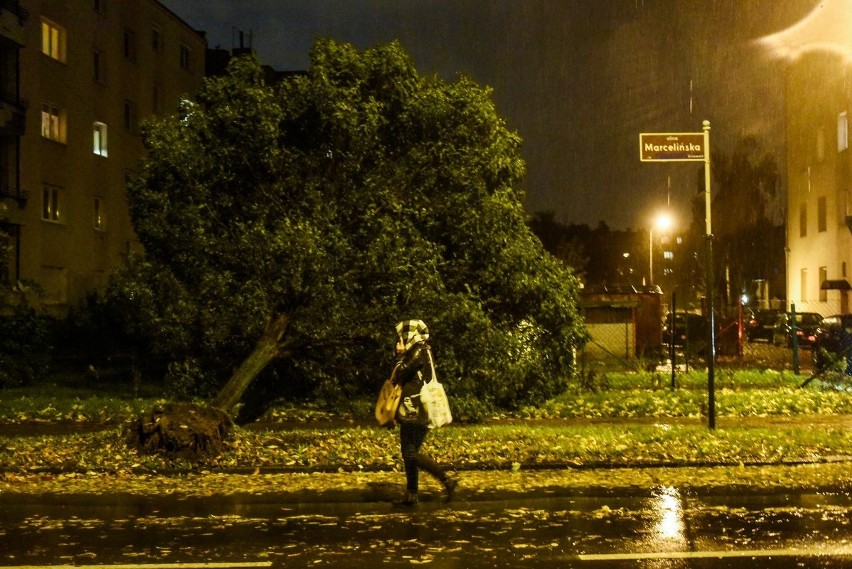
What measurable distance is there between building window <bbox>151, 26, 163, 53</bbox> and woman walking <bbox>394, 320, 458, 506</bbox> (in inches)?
1239

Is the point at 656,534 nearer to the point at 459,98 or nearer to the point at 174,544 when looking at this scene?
the point at 174,544

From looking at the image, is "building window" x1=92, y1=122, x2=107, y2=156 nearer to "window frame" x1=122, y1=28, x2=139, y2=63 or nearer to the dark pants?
"window frame" x1=122, y1=28, x2=139, y2=63

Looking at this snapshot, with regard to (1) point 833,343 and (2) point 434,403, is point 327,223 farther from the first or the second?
(1) point 833,343

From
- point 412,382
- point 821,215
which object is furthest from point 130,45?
point 821,215

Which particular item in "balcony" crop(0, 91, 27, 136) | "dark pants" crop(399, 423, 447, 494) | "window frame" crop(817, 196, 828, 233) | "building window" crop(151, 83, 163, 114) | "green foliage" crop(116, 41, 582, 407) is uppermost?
"building window" crop(151, 83, 163, 114)

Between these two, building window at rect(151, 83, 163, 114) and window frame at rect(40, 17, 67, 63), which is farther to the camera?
building window at rect(151, 83, 163, 114)

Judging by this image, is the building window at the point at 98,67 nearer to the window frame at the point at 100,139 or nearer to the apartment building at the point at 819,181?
the window frame at the point at 100,139

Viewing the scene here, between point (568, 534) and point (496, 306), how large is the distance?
7.98 meters

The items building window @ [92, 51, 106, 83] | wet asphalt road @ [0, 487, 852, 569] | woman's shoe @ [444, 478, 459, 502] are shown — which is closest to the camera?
wet asphalt road @ [0, 487, 852, 569]

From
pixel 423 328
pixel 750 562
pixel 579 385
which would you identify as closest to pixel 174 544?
pixel 423 328

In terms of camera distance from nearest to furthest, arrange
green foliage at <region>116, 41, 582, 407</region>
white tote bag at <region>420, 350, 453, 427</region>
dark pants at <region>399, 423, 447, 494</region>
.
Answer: white tote bag at <region>420, 350, 453, 427</region>, dark pants at <region>399, 423, 447, 494</region>, green foliage at <region>116, 41, 582, 407</region>

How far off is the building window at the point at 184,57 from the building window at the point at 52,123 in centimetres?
965

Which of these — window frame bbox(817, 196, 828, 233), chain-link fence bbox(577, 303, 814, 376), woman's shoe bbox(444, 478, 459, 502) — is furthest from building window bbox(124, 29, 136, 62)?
window frame bbox(817, 196, 828, 233)

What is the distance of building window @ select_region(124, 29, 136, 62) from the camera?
35.3 metres
